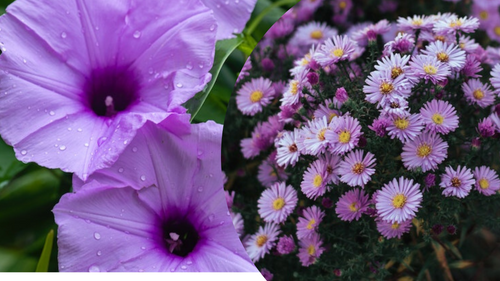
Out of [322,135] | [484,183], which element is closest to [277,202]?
[322,135]

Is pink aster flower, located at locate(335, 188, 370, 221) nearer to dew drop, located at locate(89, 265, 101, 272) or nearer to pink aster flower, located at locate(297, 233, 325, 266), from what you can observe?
pink aster flower, located at locate(297, 233, 325, 266)

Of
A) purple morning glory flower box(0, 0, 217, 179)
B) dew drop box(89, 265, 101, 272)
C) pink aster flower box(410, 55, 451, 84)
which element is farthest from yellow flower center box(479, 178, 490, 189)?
dew drop box(89, 265, 101, 272)

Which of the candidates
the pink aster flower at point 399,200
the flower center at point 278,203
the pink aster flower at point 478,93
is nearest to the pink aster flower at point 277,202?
the flower center at point 278,203

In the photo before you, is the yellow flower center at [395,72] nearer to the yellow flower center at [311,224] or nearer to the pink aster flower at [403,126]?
the pink aster flower at [403,126]

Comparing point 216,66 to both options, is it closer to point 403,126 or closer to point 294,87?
point 294,87

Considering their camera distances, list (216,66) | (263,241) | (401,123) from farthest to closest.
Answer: (216,66) → (263,241) → (401,123)

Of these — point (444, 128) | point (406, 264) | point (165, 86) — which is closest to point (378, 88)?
point (444, 128)

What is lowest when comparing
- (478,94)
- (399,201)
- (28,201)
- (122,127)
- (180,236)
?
(28,201)
